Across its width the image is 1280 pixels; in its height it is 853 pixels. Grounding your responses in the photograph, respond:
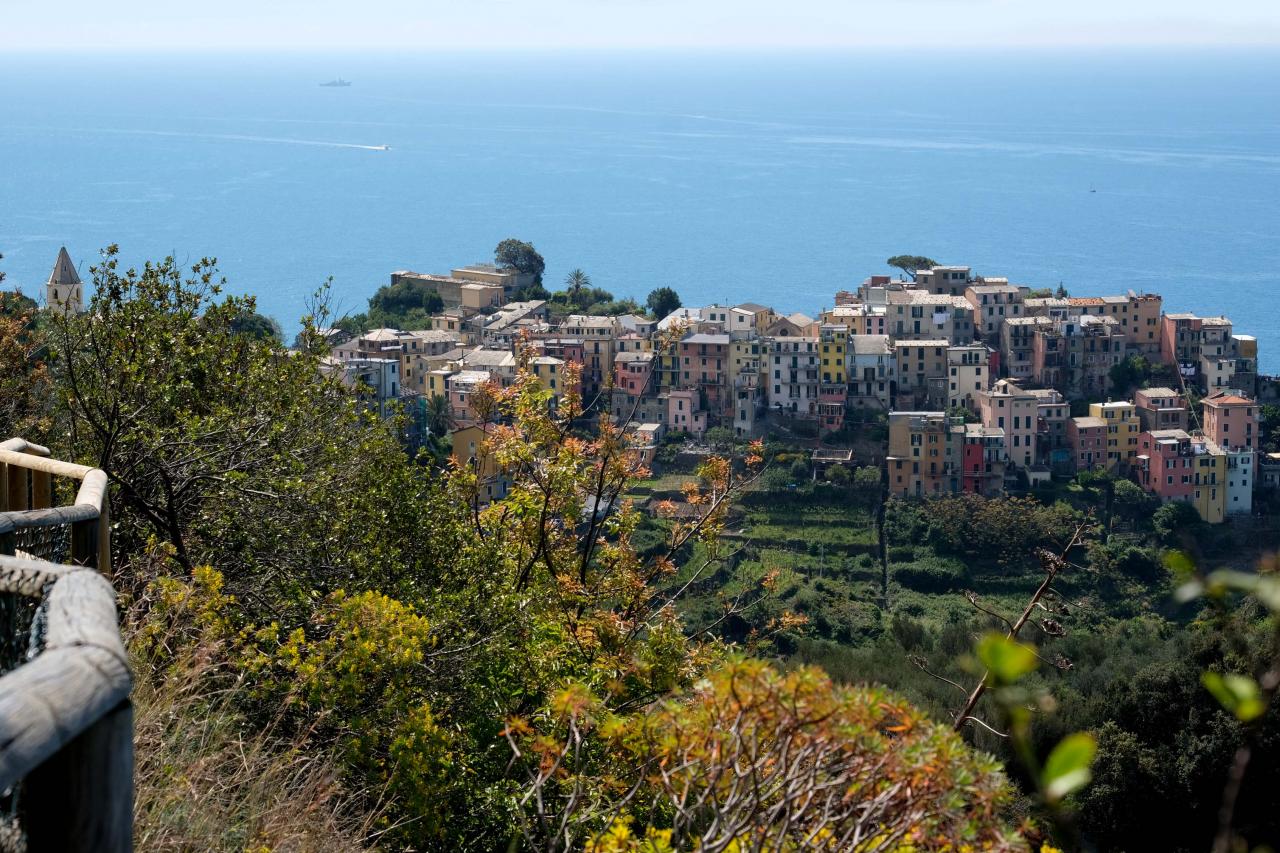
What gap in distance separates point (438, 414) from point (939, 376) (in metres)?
12.1

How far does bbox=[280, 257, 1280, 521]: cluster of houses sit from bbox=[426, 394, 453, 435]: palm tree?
0.19 metres

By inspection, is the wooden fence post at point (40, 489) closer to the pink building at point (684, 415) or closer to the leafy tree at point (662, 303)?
the pink building at point (684, 415)

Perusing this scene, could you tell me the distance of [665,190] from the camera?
81562 millimetres

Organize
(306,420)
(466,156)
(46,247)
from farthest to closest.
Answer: (466,156)
(46,247)
(306,420)

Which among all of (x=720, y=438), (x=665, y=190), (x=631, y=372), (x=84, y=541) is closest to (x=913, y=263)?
(x=720, y=438)

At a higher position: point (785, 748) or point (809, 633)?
point (785, 748)

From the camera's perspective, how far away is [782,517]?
101ft

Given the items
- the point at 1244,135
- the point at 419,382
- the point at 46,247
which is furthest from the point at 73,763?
the point at 1244,135

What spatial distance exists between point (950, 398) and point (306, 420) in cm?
3071

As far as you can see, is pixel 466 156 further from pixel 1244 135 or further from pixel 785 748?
pixel 785 748

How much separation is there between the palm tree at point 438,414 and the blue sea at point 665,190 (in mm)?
4984

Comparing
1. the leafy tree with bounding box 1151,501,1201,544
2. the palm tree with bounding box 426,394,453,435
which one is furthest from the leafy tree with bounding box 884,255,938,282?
the palm tree with bounding box 426,394,453,435

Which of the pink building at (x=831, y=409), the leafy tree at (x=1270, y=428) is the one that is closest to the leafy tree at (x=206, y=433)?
the pink building at (x=831, y=409)

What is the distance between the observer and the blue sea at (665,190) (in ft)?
194
